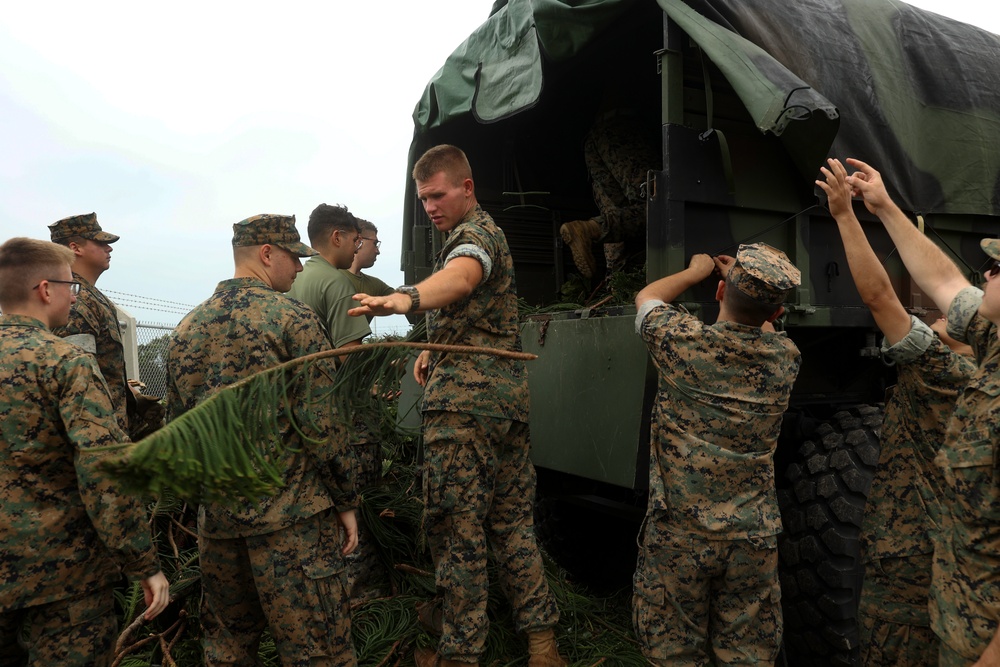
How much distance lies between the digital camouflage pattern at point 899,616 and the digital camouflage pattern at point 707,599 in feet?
0.90

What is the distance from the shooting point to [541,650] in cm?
289

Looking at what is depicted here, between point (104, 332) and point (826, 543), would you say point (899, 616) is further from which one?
point (104, 332)

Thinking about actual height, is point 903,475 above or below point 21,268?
below

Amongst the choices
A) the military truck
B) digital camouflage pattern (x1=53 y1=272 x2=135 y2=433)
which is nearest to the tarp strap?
the military truck

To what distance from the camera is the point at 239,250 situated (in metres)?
2.57

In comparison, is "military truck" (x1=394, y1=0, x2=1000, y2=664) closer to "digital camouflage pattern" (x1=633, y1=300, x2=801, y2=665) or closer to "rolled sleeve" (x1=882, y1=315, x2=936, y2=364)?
"digital camouflage pattern" (x1=633, y1=300, x2=801, y2=665)

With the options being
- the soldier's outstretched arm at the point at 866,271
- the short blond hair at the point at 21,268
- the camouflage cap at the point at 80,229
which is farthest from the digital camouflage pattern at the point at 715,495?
the camouflage cap at the point at 80,229

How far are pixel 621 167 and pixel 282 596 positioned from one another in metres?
2.72

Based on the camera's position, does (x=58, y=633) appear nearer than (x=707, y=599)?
Yes

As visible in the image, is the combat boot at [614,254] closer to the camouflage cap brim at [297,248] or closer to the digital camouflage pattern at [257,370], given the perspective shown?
the camouflage cap brim at [297,248]

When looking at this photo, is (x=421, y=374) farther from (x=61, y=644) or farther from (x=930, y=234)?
(x=930, y=234)

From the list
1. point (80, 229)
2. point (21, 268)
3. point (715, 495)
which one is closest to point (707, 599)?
point (715, 495)

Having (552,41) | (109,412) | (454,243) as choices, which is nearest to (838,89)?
(552,41)

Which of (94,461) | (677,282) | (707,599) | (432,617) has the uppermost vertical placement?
(677,282)
